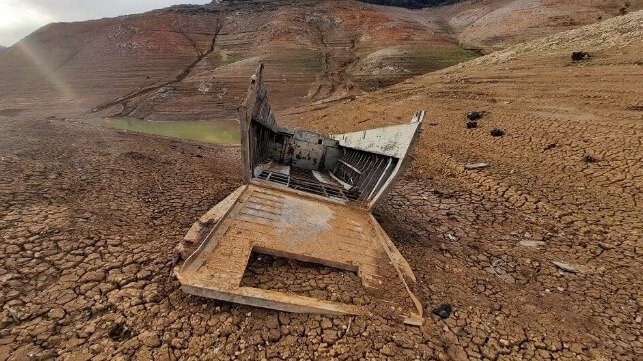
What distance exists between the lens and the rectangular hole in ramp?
377 centimetres

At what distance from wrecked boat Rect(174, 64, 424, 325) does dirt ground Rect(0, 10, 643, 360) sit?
0.24 meters

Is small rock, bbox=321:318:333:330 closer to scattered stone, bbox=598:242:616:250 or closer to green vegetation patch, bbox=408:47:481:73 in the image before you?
scattered stone, bbox=598:242:616:250

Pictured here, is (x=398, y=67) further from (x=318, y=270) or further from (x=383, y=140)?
(x=318, y=270)

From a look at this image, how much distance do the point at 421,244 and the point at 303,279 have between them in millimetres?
2501

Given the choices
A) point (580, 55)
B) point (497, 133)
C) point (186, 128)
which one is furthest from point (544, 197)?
point (186, 128)

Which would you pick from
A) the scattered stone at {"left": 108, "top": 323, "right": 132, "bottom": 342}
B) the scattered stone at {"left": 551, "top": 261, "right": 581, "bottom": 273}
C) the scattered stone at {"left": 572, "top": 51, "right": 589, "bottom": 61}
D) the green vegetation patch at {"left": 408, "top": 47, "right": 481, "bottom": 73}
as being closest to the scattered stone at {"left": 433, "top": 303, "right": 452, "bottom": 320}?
the scattered stone at {"left": 551, "top": 261, "right": 581, "bottom": 273}

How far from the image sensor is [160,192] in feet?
22.4

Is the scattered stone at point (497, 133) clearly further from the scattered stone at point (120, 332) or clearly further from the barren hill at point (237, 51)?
the barren hill at point (237, 51)

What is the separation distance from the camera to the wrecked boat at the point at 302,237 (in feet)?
11.5

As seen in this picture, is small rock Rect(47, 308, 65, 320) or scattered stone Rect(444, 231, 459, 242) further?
scattered stone Rect(444, 231, 459, 242)

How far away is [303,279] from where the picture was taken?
3986 millimetres

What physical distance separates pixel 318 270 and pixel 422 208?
384 centimetres

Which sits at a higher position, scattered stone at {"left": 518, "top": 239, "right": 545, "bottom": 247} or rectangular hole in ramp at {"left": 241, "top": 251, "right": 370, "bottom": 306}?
scattered stone at {"left": 518, "top": 239, "right": 545, "bottom": 247}

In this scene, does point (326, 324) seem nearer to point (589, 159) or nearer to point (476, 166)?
point (476, 166)
